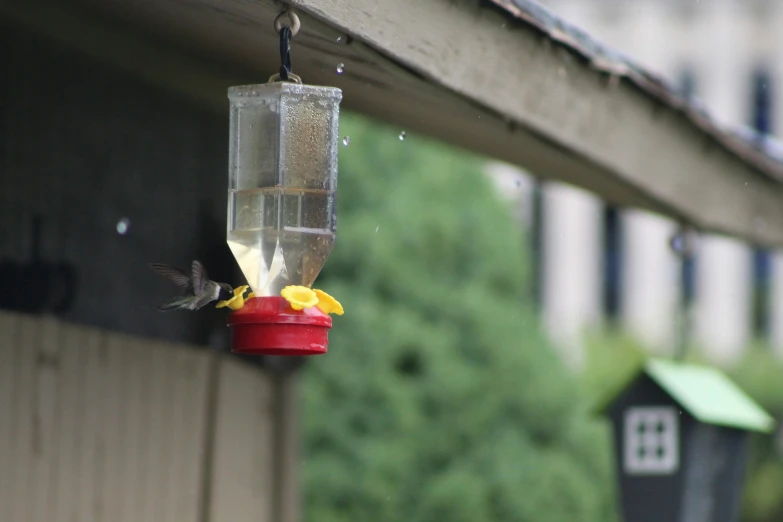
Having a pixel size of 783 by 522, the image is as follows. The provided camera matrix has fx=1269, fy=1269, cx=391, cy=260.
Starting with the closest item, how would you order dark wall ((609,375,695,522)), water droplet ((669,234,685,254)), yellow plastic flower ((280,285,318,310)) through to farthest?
yellow plastic flower ((280,285,318,310)) → dark wall ((609,375,695,522)) → water droplet ((669,234,685,254))

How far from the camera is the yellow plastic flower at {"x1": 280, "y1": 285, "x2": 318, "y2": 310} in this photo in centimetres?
247

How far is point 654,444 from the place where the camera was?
461cm

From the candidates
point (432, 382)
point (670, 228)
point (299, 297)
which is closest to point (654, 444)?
point (299, 297)

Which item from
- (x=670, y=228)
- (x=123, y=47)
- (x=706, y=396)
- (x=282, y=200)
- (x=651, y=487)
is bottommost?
(x=651, y=487)

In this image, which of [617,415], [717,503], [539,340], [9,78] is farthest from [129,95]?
[539,340]

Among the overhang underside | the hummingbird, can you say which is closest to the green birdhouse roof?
the overhang underside

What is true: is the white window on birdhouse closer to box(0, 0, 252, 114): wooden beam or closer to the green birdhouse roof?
the green birdhouse roof

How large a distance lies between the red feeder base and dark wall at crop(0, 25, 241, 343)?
1159 mm

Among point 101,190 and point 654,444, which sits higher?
point 101,190

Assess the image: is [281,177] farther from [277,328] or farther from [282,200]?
[277,328]

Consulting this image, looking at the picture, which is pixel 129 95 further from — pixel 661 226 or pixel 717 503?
pixel 661 226

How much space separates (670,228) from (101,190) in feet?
102

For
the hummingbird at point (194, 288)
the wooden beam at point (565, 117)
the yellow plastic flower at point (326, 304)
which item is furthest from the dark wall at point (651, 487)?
the hummingbird at point (194, 288)

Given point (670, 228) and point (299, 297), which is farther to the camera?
point (670, 228)
